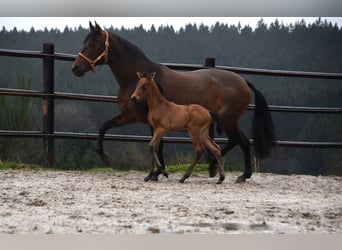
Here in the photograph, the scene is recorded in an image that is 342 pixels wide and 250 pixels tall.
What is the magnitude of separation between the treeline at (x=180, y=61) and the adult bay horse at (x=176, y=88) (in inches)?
5.7

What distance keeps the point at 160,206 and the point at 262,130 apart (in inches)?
71.0

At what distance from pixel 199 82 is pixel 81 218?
1.97 meters

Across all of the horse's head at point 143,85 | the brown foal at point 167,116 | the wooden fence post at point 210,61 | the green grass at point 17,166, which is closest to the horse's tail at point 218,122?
the brown foal at point 167,116

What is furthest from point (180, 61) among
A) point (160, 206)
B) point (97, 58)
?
point (160, 206)

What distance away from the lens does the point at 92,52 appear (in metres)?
4.09

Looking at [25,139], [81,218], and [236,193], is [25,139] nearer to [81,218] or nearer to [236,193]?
[236,193]

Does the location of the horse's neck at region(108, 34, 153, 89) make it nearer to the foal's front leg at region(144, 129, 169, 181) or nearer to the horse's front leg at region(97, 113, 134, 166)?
the horse's front leg at region(97, 113, 134, 166)

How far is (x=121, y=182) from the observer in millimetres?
3865

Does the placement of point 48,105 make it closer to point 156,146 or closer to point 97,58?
point 97,58

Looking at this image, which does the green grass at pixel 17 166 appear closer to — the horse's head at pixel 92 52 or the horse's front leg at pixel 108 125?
the horse's front leg at pixel 108 125

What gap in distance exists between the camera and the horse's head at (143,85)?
3.81 m

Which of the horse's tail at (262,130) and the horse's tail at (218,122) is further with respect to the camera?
the horse's tail at (262,130)

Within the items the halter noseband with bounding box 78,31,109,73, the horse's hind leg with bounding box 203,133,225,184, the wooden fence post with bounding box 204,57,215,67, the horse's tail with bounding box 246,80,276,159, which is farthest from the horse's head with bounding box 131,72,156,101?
the wooden fence post with bounding box 204,57,215,67

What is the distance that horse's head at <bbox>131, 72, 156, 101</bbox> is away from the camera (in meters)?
3.81
